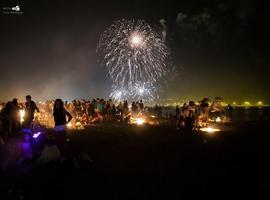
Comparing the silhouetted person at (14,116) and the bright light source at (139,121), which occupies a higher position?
the silhouetted person at (14,116)

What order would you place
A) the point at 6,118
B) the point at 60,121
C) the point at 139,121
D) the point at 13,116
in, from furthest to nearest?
the point at 139,121, the point at 13,116, the point at 6,118, the point at 60,121

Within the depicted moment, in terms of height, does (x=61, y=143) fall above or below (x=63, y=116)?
below

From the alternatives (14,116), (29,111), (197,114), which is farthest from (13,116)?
(197,114)

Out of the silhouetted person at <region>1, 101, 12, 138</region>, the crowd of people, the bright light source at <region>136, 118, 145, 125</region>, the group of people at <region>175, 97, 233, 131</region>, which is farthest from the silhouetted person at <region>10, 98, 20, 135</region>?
the bright light source at <region>136, 118, 145, 125</region>

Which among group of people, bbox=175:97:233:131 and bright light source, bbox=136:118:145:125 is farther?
bright light source, bbox=136:118:145:125

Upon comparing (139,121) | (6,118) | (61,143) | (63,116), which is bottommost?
(61,143)

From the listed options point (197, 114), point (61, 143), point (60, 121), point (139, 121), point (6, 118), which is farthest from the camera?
point (139, 121)

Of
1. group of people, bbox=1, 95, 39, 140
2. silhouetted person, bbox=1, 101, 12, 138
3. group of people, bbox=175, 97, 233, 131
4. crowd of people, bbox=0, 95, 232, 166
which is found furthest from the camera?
group of people, bbox=175, 97, 233, 131

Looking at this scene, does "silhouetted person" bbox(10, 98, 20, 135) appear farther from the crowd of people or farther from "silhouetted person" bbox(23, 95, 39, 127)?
"silhouetted person" bbox(23, 95, 39, 127)

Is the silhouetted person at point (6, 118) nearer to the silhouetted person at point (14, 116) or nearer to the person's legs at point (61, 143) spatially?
the silhouetted person at point (14, 116)

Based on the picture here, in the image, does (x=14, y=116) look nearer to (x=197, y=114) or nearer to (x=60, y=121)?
(x=60, y=121)

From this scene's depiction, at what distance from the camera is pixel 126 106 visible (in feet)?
113

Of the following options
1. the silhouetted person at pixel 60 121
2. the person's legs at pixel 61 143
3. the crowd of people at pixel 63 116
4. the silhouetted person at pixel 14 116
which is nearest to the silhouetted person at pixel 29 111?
the crowd of people at pixel 63 116

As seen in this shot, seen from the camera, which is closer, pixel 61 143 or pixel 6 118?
pixel 61 143
